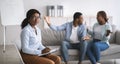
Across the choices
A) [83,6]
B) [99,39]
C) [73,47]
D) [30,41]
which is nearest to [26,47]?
[30,41]

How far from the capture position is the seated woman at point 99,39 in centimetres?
455

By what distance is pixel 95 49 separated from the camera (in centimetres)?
457

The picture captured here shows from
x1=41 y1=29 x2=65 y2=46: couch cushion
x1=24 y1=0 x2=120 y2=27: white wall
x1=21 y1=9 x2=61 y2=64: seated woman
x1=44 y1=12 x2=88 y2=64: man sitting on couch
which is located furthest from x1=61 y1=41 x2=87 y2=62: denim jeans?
x1=24 y1=0 x2=120 y2=27: white wall

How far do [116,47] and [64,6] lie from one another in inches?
108

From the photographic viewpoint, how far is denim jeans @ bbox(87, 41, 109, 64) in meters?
4.54

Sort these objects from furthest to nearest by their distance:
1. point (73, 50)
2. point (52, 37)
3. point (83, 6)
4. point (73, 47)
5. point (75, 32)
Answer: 1. point (83, 6)
2. point (52, 37)
3. point (75, 32)
4. point (73, 47)
5. point (73, 50)

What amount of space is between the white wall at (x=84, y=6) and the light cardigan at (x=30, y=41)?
3.60 metres

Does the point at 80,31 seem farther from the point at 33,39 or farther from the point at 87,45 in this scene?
the point at 33,39

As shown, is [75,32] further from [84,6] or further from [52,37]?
[84,6]

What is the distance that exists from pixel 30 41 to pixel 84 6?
13.8 ft

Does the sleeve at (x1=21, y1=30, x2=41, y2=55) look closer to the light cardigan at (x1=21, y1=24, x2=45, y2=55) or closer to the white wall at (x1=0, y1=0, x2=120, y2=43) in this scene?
the light cardigan at (x1=21, y1=24, x2=45, y2=55)

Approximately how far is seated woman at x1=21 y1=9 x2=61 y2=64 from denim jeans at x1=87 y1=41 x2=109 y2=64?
4.27 feet

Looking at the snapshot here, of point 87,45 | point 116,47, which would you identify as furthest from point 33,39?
point 116,47

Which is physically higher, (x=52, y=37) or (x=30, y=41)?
(x=30, y=41)
